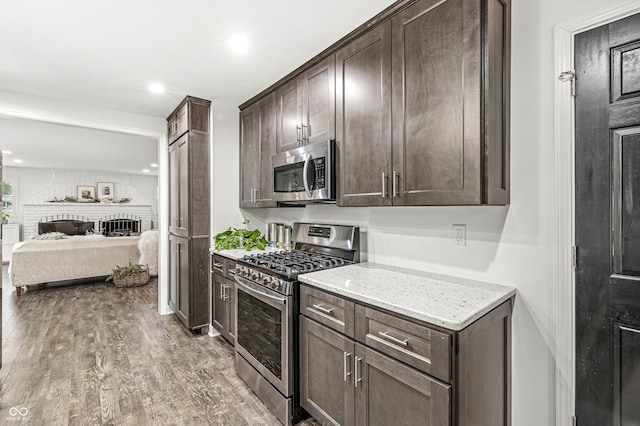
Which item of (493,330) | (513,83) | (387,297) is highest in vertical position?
(513,83)

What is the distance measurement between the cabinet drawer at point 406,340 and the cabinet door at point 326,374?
153 mm

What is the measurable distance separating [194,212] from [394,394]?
8.40 ft

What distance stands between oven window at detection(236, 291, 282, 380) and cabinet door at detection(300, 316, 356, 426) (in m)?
0.19

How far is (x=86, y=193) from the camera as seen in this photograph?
883 cm

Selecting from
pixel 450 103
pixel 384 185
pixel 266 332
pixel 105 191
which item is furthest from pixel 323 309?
pixel 105 191

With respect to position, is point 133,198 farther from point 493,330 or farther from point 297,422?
point 493,330

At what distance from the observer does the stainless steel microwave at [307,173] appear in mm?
2152

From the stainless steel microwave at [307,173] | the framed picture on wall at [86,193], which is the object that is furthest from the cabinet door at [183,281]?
the framed picture on wall at [86,193]

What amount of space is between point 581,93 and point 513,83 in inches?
11.7

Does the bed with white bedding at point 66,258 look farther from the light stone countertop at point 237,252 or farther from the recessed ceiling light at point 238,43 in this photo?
the recessed ceiling light at point 238,43

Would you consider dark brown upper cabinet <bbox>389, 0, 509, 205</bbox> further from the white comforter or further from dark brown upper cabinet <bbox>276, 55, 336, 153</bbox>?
the white comforter

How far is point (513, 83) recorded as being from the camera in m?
1.58

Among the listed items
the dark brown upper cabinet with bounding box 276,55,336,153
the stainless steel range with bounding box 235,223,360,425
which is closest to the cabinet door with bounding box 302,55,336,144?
the dark brown upper cabinet with bounding box 276,55,336,153

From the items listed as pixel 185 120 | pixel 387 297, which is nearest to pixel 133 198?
pixel 185 120
